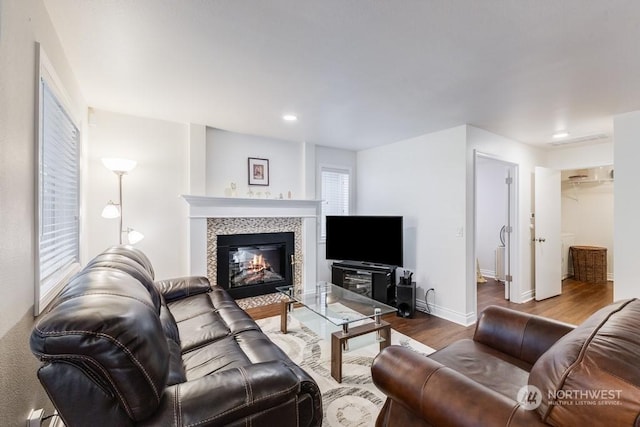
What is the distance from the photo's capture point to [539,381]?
0.95m

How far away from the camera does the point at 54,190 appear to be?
6.28 ft

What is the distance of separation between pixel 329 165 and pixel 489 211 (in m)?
3.54

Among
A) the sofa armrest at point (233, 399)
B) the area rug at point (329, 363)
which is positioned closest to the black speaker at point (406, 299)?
the area rug at point (329, 363)

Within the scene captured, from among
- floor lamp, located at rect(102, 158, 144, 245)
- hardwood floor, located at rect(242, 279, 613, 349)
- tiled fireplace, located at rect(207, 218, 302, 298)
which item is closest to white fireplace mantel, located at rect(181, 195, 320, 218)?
tiled fireplace, located at rect(207, 218, 302, 298)

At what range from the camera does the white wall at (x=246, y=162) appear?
3.82 meters

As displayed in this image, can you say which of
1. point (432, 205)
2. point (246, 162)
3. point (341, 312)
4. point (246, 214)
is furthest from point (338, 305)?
point (246, 162)

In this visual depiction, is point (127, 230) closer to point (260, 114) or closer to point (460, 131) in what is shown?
point (260, 114)

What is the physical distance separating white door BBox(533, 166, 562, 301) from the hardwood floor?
233mm

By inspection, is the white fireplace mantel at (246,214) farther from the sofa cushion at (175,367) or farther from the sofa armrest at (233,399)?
the sofa armrest at (233,399)

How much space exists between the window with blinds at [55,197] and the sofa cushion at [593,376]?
2199 mm

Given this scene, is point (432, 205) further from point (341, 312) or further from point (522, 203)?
point (341, 312)

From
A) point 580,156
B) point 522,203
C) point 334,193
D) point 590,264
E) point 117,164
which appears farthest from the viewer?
point 590,264

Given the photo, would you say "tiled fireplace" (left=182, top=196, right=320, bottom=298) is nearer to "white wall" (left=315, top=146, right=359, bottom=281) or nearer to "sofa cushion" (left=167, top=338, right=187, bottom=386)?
"white wall" (left=315, top=146, right=359, bottom=281)

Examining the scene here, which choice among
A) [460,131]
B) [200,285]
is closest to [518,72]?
[460,131]
